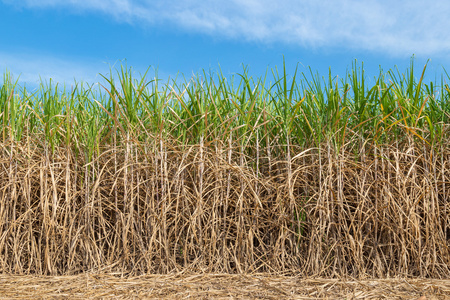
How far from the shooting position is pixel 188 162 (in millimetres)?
2996

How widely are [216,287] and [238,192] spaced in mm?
722

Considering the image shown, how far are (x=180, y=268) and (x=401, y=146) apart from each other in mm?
2008

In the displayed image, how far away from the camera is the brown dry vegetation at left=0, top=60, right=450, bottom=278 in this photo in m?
2.89

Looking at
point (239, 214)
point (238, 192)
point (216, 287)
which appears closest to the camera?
point (216, 287)

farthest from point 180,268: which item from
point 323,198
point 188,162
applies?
point 323,198

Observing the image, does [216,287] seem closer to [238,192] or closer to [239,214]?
[239,214]

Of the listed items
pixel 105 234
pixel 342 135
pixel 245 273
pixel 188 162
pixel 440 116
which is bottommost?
pixel 245 273

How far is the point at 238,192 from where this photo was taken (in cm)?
298

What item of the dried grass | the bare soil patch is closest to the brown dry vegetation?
the dried grass

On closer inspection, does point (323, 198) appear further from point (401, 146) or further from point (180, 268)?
point (180, 268)

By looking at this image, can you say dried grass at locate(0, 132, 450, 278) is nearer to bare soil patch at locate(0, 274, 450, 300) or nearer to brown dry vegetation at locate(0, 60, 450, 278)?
brown dry vegetation at locate(0, 60, 450, 278)

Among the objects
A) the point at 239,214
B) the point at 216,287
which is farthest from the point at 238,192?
the point at 216,287

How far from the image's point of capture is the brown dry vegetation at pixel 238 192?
2887 mm

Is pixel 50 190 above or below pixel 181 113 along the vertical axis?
below
